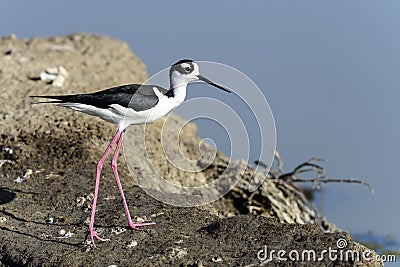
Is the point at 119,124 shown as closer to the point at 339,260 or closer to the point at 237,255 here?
the point at 237,255

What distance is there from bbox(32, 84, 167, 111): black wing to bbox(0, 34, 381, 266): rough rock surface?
2.72 feet

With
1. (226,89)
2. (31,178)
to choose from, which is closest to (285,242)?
(226,89)

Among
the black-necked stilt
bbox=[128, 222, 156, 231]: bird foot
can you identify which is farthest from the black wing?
bbox=[128, 222, 156, 231]: bird foot

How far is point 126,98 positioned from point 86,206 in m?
0.98

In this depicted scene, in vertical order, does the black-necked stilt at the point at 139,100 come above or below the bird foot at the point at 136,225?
above

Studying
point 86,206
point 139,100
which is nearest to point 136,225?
point 86,206

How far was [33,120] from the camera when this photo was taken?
736 cm

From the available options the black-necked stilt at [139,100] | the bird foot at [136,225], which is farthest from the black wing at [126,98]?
the bird foot at [136,225]

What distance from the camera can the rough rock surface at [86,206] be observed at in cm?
486

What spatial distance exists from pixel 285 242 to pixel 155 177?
226 cm

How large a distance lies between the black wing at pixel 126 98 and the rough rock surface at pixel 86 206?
32.6 inches

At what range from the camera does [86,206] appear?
585 centimetres

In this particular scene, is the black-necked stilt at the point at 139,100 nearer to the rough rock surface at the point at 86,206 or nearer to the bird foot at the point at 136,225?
the bird foot at the point at 136,225

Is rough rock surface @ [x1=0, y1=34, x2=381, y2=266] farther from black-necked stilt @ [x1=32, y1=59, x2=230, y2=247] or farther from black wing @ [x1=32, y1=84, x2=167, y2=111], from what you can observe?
black wing @ [x1=32, y1=84, x2=167, y2=111]
